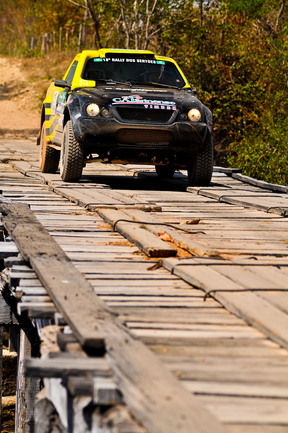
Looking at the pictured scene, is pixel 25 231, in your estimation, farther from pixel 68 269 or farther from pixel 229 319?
pixel 229 319

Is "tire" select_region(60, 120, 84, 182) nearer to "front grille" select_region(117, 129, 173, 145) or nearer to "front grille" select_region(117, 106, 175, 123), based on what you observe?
"front grille" select_region(117, 129, 173, 145)

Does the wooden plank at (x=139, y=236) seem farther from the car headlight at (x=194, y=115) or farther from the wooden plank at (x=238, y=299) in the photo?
the car headlight at (x=194, y=115)

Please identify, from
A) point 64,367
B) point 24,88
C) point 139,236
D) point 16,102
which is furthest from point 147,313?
point 24,88

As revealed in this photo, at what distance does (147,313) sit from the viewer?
424cm

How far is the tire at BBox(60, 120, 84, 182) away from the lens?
10523 mm

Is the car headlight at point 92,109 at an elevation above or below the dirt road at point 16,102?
above

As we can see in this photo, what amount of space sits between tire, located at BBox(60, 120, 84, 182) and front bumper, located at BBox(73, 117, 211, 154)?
0.13 meters

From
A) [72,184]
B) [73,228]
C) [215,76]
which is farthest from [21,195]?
[215,76]

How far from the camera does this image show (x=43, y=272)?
490cm

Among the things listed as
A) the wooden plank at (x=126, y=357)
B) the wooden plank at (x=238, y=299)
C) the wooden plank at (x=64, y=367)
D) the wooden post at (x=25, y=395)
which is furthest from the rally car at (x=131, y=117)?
the wooden plank at (x=64, y=367)

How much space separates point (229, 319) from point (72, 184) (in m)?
6.73

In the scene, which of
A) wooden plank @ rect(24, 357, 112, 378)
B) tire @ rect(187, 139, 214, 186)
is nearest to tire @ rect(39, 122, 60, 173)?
tire @ rect(187, 139, 214, 186)

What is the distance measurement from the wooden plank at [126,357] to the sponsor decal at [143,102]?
194 inches

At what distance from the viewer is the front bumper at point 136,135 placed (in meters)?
10.2
